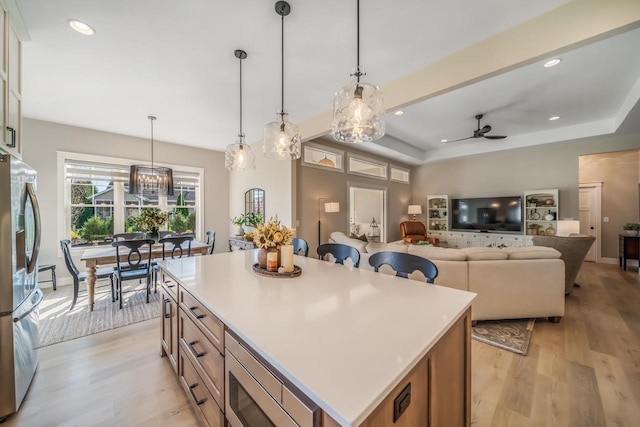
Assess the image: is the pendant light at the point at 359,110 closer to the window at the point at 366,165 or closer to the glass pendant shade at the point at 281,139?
the glass pendant shade at the point at 281,139

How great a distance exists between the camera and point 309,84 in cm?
316

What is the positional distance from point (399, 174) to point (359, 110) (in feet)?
21.1

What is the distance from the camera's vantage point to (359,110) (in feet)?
5.88

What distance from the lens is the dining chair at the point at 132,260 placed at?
340cm

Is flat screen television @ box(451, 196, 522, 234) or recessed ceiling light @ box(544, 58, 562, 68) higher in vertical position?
recessed ceiling light @ box(544, 58, 562, 68)

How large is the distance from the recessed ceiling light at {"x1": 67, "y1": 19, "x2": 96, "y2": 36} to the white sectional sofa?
4.11 m

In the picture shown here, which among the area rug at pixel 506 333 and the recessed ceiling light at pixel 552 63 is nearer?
the area rug at pixel 506 333

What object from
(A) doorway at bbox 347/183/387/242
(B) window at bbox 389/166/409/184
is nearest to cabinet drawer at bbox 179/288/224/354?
→ (A) doorway at bbox 347/183/387/242

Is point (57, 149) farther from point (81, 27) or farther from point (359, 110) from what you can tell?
point (359, 110)

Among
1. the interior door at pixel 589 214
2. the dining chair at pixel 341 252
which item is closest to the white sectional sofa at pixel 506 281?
the dining chair at pixel 341 252

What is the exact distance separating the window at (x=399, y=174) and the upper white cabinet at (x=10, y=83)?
7.06m

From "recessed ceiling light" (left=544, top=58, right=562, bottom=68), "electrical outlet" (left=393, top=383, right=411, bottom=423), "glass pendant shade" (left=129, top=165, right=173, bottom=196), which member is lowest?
"electrical outlet" (left=393, top=383, right=411, bottom=423)

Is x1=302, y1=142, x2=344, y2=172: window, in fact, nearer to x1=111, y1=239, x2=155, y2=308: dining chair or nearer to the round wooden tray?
x1=111, y1=239, x2=155, y2=308: dining chair

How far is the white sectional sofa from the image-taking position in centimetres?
285
